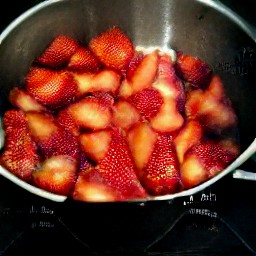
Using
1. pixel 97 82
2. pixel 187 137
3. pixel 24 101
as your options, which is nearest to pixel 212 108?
pixel 187 137

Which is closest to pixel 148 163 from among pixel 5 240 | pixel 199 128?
pixel 199 128

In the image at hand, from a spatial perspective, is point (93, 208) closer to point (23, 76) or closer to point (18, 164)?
point (18, 164)

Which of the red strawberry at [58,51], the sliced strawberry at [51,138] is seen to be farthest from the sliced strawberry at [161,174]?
the red strawberry at [58,51]

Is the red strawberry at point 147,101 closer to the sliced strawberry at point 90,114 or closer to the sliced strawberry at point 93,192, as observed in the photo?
the sliced strawberry at point 90,114

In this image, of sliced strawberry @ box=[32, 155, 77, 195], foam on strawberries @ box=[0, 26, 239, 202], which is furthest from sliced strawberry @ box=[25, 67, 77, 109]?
sliced strawberry @ box=[32, 155, 77, 195]

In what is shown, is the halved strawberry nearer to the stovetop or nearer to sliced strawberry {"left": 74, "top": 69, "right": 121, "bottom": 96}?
sliced strawberry {"left": 74, "top": 69, "right": 121, "bottom": 96}

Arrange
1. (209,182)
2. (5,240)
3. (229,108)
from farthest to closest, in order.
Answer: (229,108)
(5,240)
(209,182)
